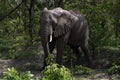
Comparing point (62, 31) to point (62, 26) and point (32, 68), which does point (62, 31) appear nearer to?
point (62, 26)

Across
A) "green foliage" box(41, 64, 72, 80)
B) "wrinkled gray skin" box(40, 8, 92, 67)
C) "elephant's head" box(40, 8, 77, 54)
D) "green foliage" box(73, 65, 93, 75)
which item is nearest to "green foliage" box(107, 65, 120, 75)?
"green foliage" box(73, 65, 93, 75)

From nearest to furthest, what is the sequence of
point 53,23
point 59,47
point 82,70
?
point 82,70 → point 53,23 → point 59,47

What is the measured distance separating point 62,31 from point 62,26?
0.15 metres

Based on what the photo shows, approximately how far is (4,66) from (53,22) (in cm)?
259

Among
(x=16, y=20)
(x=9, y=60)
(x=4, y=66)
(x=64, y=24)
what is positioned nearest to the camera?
(x=64, y=24)

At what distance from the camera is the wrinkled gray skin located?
10.7 meters

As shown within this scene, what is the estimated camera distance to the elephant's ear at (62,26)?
36.6ft

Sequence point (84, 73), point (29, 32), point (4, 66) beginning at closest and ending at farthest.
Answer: point (84, 73) < point (4, 66) < point (29, 32)

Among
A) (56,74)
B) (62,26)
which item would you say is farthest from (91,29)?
(56,74)

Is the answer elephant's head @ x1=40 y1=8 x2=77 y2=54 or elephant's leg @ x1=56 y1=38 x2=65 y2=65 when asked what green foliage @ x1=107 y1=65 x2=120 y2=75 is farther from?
elephant's head @ x1=40 y1=8 x2=77 y2=54

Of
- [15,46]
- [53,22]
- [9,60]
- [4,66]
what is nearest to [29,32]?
[15,46]

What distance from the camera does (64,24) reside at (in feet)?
37.9

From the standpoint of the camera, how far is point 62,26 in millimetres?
11414

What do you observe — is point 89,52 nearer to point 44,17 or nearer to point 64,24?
point 64,24
